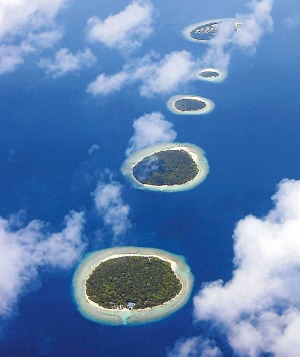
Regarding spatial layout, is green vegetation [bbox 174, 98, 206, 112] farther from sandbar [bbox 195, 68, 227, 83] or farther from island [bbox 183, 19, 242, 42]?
island [bbox 183, 19, 242, 42]

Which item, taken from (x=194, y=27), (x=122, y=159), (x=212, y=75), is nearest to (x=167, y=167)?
(x=122, y=159)

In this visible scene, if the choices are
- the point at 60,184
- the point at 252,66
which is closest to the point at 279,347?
the point at 60,184

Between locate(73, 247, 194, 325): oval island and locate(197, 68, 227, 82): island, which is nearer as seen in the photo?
locate(73, 247, 194, 325): oval island

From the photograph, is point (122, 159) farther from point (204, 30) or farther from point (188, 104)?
point (204, 30)

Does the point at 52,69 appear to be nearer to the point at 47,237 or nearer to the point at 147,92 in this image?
the point at 147,92

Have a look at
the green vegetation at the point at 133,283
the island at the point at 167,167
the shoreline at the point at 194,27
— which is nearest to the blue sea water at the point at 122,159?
the island at the point at 167,167

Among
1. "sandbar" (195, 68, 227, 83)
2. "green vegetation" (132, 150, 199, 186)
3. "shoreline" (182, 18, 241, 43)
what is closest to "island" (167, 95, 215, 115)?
"sandbar" (195, 68, 227, 83)
